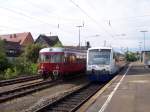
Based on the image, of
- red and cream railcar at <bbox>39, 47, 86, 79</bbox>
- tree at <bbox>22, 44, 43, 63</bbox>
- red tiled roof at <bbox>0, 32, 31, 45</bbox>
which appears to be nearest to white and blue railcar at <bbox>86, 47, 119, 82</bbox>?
red and cream railcar at <bbox>39, 47, 86, 79</bbox>

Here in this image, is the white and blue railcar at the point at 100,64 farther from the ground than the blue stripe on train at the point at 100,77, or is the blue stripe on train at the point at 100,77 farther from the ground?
the white and blue railcar at the point at 100,64

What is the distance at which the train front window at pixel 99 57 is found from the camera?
30.3 meters

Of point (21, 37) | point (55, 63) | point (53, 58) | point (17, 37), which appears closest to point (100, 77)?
point (55, 63)

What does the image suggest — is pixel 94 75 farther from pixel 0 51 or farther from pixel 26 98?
pixel 0 51

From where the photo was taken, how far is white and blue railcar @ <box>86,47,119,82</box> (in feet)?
97.8

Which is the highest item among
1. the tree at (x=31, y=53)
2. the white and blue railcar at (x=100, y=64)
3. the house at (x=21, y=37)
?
the house at (x=21, y=37)

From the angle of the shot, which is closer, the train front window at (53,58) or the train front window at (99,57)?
the train front window at (99,57)

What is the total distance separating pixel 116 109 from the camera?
43.9 feet

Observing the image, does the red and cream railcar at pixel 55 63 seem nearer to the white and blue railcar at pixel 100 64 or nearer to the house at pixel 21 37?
the white and blue railcar at pixel 100 64

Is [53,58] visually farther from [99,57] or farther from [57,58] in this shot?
[99,57]

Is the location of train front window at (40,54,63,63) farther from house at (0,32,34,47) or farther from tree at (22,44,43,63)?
house at (0,32,34,47)

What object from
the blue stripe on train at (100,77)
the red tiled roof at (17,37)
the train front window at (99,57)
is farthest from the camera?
the red tiled roof at (17,37)

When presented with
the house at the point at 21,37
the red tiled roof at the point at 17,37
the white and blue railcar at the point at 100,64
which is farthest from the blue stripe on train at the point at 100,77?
the red tiled roof at the point at 17,37

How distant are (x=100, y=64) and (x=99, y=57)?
0.82m
